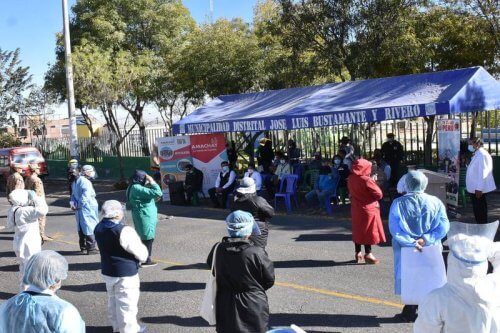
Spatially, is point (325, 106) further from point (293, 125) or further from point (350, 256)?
point (350, 256)

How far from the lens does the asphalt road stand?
6.61 meters

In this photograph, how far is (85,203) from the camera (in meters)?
10.2

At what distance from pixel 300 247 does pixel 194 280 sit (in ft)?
7.82

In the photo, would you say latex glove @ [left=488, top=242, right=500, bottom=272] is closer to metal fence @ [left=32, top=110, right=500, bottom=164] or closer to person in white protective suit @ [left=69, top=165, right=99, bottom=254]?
person in white protective suit @ [left=69, top=165, right=99, bottom=254]

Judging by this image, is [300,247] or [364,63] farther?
[364,63]

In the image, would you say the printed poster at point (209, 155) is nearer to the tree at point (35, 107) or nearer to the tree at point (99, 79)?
the tree at point (99, 79)

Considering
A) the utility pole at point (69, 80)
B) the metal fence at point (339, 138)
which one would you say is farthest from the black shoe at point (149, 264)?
the utility pole at point (69, 80)

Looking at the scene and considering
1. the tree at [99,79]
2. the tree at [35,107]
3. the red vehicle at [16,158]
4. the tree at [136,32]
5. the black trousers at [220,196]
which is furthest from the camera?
the tree at [35,107]

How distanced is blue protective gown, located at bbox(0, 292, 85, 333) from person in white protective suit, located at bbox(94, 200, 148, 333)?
96.2 inches

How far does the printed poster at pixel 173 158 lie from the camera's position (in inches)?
684

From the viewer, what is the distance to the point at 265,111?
16.1m

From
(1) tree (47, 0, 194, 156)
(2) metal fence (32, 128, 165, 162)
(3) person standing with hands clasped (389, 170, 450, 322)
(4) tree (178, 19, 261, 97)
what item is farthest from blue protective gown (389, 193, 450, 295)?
(1) tree (47, 0, 194, 156)

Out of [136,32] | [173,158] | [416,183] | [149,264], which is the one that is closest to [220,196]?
[173,158]

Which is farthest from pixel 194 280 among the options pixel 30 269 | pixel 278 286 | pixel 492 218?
pixel 492 218
